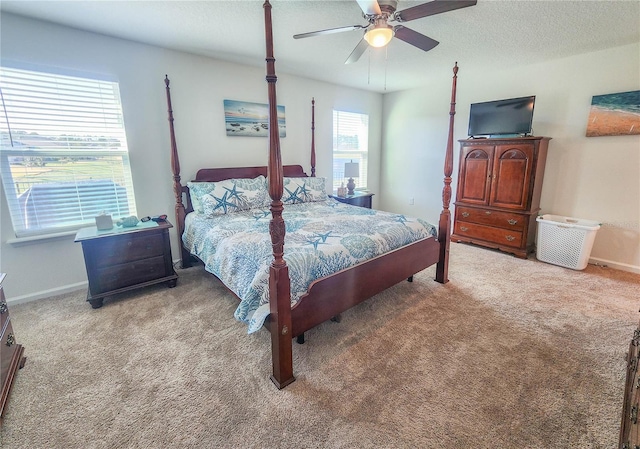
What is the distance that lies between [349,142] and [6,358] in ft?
15.3

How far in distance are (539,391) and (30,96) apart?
14.1 ft

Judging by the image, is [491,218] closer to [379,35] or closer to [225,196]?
[379,35]

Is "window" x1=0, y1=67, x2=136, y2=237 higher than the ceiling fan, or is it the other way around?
the ceiling fan

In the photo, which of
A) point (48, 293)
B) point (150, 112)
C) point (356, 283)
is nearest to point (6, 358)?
point (48, 293)

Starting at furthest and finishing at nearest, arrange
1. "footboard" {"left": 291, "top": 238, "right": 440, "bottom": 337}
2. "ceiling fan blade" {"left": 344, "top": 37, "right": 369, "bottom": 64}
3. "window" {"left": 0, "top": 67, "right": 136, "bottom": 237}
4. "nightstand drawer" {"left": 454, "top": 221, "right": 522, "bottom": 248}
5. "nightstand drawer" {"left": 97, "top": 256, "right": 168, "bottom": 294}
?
"nightstand drawer" {"left": 454, "top": 221, "right": 522, "bottom": 248}
"nightstand drawer" {"left": 97, "top": 256, "right": 168, "bottom": 294}
"window" {"left": 0, "top": 67, "right": 136, "bottom": 237}
"ceiling fan blade" {"left": 344, "top": 37, "right": 369, "bottom": 64}
"footboard" {"left": 291, "top": 238, "right": 440, "bottom": 337}

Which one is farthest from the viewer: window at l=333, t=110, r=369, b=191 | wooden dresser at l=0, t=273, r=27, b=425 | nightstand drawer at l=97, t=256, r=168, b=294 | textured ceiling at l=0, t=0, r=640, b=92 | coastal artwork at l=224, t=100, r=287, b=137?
window at l=333, t=110, r=369, b=191

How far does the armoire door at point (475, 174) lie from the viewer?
381cm

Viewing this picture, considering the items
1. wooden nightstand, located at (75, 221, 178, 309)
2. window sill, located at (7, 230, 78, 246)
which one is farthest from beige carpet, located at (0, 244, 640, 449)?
window sill, located at (7, 230, 78, 246)

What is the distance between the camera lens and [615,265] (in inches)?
131

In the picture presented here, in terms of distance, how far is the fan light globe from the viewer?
197 cm

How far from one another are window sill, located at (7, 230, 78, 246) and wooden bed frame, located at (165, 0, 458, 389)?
1.01 meters

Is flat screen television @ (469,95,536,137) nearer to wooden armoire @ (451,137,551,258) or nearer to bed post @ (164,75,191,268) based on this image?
wooden armoire @ (451,137,551,258)

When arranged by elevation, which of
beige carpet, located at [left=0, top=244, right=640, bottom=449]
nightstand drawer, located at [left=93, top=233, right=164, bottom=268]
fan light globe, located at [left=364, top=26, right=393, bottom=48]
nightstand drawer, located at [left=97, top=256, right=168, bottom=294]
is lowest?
beige carpet, located at [left=0, top=244, right=640, bottom=449]

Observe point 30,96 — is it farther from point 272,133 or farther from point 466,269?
point 466,269
